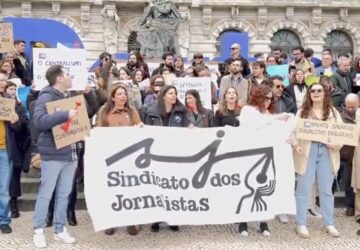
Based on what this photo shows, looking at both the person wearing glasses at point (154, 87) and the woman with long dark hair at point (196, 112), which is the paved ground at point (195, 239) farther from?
the person wearing glasses at point (154, 87)

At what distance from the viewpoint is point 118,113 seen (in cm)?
514

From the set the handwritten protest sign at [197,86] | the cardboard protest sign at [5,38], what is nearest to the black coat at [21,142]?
the cardboard protest sign at [5,38]

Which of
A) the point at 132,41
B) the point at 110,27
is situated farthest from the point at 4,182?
the point at 132,41

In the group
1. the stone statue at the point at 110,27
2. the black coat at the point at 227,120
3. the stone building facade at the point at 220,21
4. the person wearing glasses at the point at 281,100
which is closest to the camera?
the black coat at the point at 227,120

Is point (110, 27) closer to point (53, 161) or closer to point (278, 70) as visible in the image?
point (278, 70)

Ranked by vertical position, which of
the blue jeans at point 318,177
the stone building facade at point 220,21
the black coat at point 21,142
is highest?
the stone building facade at point 220,21

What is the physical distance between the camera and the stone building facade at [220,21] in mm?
21391

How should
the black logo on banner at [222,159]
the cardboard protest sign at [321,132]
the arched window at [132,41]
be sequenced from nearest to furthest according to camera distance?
the black logo on banner at [222,159], the cardboard protest sign at [321,132], the arched window at [132,41]

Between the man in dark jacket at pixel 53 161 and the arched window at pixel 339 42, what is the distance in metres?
20.6

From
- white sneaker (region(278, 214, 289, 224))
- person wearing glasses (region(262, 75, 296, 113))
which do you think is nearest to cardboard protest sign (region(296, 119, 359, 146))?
white sneaker (region(278, 214, 289, 224))

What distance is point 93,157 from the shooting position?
4840 mm

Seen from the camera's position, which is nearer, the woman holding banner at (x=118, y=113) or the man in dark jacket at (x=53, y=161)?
the man in dark jacket at (x=53, y=161)

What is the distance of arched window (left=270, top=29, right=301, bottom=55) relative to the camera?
23172 millimetres

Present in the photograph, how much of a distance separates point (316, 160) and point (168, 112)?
5.25 ft
